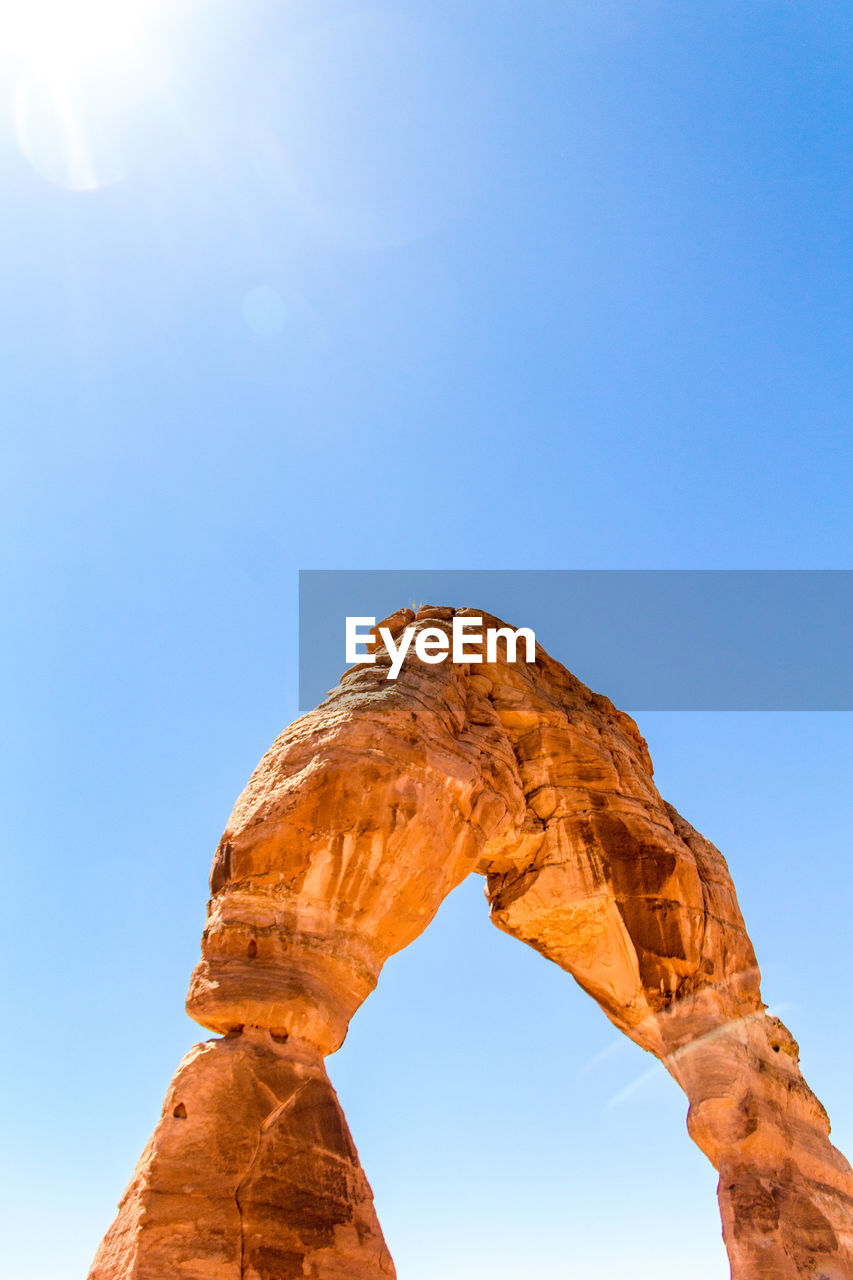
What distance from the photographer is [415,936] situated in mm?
9797

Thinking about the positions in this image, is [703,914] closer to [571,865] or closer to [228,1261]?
[571,865]

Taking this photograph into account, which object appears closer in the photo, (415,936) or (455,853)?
(415,936)

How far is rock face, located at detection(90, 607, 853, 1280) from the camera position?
6.68 meters

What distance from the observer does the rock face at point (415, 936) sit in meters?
6.68

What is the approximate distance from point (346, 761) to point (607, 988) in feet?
22.2

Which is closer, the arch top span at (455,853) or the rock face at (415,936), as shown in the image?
the rock face at (415,936)

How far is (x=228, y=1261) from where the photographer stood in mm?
6223

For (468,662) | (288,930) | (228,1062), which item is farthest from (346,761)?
(468,662)

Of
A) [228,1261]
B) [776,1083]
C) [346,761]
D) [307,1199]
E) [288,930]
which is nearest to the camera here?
[228,1261]

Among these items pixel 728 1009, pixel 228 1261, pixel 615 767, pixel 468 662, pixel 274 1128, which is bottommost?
pixel 228 1261

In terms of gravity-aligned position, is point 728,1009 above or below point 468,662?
below

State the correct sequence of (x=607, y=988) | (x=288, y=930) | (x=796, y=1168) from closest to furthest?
(x=288, y=930)
(x=796, y=1168)
(x=607, y=988)

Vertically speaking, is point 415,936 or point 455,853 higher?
point 455,853

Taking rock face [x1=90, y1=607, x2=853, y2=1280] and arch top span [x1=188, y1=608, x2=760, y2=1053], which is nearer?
rock face [x1=90, y1=607, x2=853, y2=1280]
